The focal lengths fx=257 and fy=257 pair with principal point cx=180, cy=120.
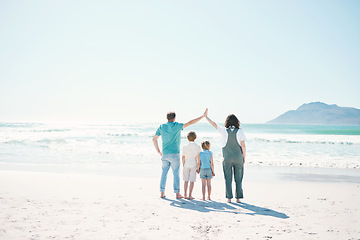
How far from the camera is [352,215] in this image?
4.39m

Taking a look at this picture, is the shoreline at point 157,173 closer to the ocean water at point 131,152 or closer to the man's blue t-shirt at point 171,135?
the ocean water at point 131,152

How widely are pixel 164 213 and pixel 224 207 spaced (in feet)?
4.04

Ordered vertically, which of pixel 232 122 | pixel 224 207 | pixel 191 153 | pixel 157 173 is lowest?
pixel 157 173

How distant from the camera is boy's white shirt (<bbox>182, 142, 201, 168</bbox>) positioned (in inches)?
220

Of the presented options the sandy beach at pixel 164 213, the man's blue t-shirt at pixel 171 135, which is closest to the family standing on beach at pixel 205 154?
the man's blue t-shirt at pixel 171 135

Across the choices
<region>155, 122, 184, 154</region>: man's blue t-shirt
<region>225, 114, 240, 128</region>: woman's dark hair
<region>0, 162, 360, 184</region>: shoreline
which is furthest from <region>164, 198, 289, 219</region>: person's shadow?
<region>0, 162, 360, 184</region>: shoreline

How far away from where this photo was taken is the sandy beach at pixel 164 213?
3490 millimetres

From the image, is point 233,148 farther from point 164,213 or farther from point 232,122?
point 164,213

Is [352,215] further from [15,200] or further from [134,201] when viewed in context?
[15,200]

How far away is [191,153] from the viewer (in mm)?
5613

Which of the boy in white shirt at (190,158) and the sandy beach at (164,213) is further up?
the boy in white shirt at (190,158)

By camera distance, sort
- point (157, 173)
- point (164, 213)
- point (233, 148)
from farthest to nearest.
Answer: point (157, 173) < point (233, 148) < point (164, 213)

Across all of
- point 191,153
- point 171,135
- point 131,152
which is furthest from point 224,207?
point 131,152

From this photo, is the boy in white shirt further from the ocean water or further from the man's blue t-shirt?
the ocean water
